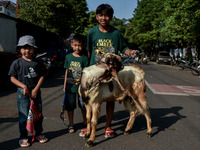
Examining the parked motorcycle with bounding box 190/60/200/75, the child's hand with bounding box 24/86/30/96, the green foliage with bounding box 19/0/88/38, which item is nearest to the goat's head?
the child's hand with bounding box 24/86/30/96

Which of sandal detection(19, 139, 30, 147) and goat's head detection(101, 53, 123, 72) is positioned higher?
goat's head detection(101, 53, 123, 72)

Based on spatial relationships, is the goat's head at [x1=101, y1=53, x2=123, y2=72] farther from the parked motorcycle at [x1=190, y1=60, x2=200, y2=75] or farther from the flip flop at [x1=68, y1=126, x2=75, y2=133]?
the parked motorcycle at [x1=190, y1=60, x2=200, y2=75]

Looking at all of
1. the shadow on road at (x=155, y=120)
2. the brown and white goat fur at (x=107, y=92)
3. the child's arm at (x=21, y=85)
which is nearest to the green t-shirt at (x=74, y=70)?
the brown and white goat fur at (x=107, y=92)

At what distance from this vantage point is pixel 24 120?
3.08 m

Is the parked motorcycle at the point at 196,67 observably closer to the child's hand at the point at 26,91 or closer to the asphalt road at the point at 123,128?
Answer: the asphalt road at the point at 123,128

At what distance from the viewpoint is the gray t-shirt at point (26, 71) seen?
298 centimetres

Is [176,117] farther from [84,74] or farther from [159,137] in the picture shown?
[84,74]

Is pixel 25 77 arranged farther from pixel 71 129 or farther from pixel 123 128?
pixel 123 128

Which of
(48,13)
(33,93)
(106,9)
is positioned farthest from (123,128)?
(48,13)

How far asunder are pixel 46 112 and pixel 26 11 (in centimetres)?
1743

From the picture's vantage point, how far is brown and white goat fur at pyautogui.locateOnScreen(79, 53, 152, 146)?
3021 millimetres

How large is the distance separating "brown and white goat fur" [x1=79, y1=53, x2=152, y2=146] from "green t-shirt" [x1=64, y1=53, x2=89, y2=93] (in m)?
0.34

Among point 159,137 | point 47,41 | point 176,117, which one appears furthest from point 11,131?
point 47,41

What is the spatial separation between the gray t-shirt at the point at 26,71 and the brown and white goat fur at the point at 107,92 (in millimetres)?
755
